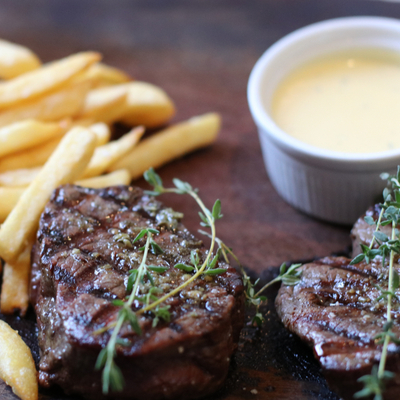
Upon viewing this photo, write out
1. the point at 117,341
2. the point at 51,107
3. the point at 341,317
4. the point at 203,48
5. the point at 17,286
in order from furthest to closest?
the point at 203,48 < the point at 51,107 < the point at 17,286 < the point at 341,317 < the point at 117,341

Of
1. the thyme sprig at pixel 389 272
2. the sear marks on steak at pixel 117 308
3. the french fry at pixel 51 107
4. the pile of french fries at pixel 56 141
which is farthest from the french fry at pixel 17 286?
the thyme sprig at pixel 389 272

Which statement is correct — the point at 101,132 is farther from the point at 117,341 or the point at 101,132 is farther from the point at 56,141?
the point at 117,341

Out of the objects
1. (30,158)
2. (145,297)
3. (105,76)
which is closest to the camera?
(145,297)

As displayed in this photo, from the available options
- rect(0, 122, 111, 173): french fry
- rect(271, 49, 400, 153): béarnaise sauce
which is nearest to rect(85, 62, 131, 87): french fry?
rect(0, 122, 111, 173): french fry

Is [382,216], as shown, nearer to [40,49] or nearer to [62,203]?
[62,203]

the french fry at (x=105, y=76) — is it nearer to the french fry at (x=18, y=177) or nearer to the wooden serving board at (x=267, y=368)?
the french fry at (x=18, y=177)

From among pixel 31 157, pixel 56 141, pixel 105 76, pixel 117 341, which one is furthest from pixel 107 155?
pixel 117 341

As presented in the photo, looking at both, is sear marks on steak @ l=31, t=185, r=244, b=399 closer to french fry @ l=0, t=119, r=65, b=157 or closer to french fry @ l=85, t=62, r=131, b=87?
french fry @ l=0, t=119, r=65, b=157
